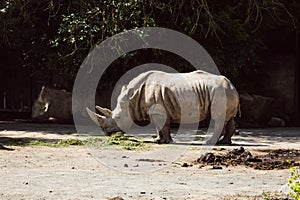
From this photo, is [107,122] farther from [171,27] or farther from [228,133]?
[171,27]

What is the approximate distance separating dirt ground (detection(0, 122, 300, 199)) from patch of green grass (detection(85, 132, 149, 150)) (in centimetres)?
26

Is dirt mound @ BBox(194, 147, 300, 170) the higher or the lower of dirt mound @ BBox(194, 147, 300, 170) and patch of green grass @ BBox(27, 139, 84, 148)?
the higher

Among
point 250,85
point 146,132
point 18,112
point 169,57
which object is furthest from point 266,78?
point 18,112

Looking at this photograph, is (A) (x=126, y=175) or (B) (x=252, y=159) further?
(B) (x=252, y=159)

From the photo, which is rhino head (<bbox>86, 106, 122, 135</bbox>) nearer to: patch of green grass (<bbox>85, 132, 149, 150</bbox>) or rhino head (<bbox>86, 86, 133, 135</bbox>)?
rhino head (<bbox>86, 86, 133, 135</bbox>)

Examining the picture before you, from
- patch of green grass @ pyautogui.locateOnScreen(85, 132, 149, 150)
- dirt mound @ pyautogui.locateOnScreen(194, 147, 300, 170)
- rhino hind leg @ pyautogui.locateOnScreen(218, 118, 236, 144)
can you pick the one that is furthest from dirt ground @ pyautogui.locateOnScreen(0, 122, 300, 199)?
rhino hind leg @ pyautogui.locateOnScreen(218, 118, 236, 144)

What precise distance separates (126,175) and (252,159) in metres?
2.06

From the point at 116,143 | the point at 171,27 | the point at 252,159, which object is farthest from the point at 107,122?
the point at 171,27

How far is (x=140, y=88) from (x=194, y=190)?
17.7 feet

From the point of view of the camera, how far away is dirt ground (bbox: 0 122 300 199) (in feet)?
19.1

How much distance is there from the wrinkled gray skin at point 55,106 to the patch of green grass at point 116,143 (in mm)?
5322

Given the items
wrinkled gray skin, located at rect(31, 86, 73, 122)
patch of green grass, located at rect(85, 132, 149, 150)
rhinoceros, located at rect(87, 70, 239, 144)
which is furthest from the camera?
wrinkled gray skin, located at rect(31, 86, 73, 122)

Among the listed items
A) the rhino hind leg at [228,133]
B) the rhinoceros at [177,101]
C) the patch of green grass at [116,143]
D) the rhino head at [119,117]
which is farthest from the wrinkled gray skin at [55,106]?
the rhino hind leg at [228,133]

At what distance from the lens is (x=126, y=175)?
7.07 meters
